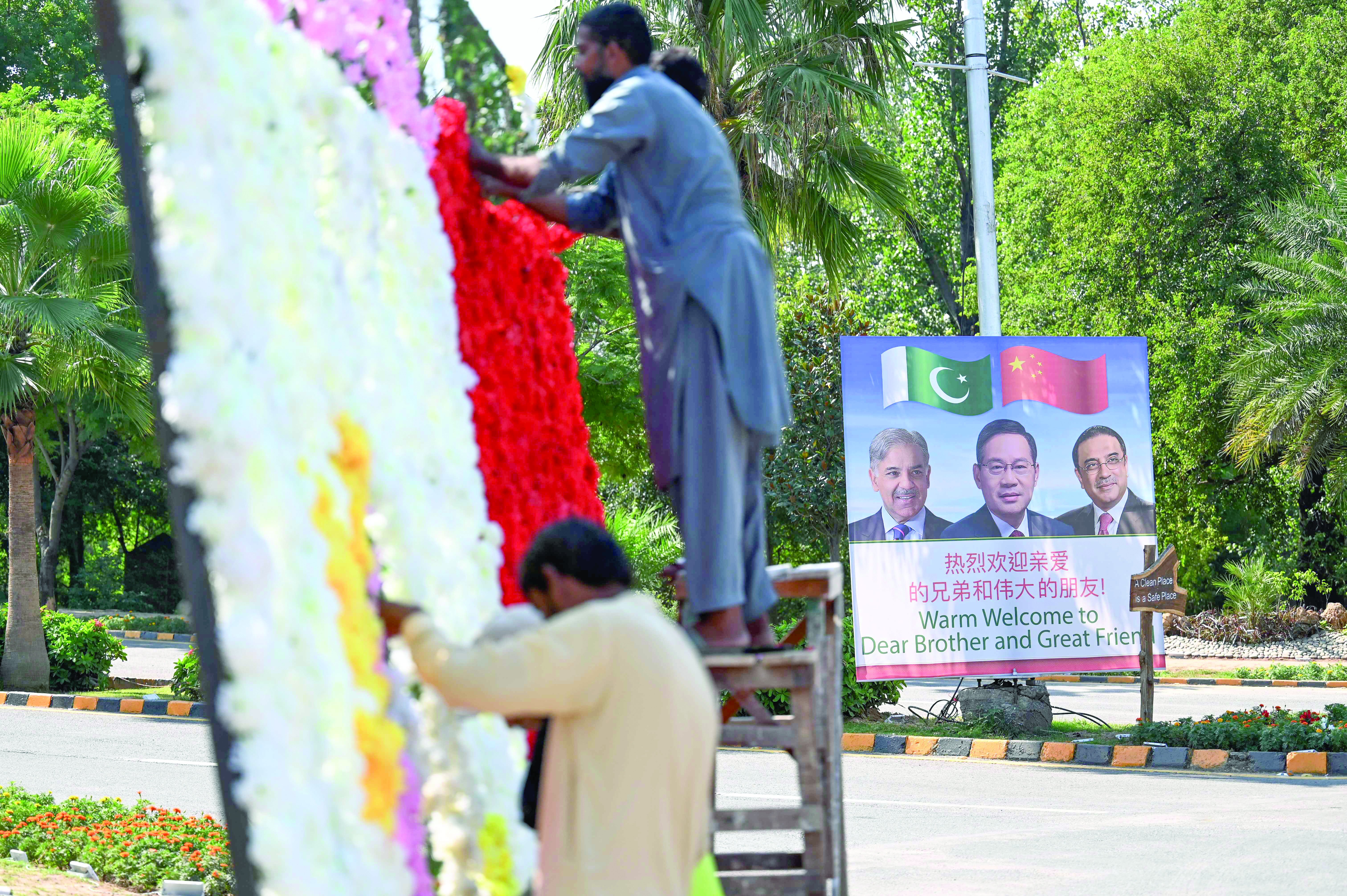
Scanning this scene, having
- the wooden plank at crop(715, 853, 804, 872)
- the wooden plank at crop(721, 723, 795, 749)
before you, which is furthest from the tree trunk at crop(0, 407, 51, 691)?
the wooden plank at crop(721, 723, 795, 749)

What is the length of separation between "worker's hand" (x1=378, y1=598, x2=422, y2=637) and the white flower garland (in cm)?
13

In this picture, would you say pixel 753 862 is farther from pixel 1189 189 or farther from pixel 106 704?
pixel 1189 189

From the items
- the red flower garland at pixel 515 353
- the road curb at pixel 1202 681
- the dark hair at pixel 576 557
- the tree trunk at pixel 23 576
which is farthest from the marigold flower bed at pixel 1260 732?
the tree trunk at pixel 23 576

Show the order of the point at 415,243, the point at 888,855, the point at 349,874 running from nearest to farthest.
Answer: the point at 349,874 < the point at 415,243 < the point at 888,855

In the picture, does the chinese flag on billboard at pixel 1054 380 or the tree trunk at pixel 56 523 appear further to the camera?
the tree trunk at pixel 56 523

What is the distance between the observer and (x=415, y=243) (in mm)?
2961

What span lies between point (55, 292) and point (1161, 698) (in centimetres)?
1298

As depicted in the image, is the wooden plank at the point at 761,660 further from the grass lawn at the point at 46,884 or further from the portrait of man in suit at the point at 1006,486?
the portrait of man in suit at the point at 1006,486

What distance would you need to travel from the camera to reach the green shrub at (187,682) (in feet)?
49.1

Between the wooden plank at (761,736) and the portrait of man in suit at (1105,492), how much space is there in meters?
9.61

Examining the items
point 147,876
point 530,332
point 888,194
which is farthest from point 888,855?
point 888,194

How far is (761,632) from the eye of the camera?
346cm

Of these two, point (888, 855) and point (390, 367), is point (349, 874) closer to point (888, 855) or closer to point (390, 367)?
point (390, 367)

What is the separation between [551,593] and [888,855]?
5.68m
